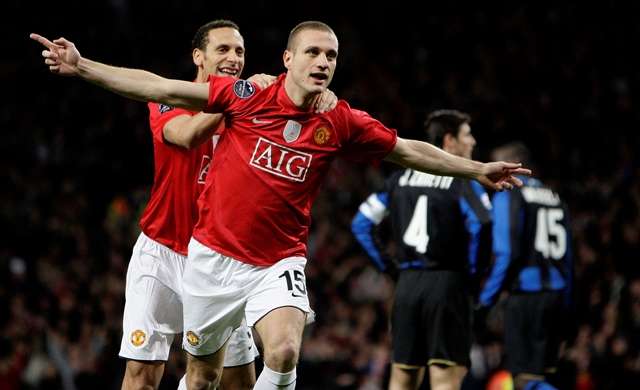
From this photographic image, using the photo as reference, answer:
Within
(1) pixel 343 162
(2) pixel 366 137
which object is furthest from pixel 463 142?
(1) pixel 343 162

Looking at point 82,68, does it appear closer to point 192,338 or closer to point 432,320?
point 192,338

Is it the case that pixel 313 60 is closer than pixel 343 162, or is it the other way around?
pixel 313 60

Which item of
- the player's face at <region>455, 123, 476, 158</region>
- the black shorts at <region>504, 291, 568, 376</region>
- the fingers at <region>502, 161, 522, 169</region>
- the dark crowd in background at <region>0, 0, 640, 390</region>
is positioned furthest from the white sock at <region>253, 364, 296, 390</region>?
the dark crowd in background at <region>0, 0, 640, 390</region>

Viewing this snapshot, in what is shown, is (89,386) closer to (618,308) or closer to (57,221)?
(57,221)

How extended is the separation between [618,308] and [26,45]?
12.5m

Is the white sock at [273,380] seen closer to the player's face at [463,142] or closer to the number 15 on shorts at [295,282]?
the number 15 on shorts at [295,282]

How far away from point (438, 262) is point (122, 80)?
3.18 m

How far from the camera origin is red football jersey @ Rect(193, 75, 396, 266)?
17.4 feet

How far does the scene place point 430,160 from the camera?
557 centimetres

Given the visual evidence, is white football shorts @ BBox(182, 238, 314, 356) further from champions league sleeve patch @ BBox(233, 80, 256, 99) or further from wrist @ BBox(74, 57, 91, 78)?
wrist @ BBox(74, 57, 91, 78)

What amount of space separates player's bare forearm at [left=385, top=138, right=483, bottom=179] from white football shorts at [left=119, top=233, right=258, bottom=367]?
147cm

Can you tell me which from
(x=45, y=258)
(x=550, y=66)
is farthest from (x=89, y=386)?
(x=550, y=66)

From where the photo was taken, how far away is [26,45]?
18.6 metres

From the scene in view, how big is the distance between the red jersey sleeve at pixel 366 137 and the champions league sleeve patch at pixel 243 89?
1.79 feet
